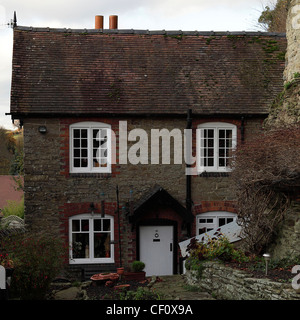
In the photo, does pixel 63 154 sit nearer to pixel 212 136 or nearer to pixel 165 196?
pixel 165 196

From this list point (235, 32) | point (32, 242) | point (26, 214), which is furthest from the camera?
point (235, 32)

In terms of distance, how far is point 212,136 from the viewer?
54.0 feet

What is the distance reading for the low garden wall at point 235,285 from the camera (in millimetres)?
7812

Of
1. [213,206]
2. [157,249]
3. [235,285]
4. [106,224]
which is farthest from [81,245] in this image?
[235,285]

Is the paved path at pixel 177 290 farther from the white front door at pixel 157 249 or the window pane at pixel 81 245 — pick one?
the window pane at pixel 81 245

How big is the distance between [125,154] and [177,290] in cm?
621

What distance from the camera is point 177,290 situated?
10836 millimetres

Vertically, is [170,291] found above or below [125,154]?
below

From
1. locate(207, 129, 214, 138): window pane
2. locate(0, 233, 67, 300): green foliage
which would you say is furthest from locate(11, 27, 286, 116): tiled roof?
locate(0, 233, 67, 300): green foliage

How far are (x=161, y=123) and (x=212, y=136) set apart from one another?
191cm

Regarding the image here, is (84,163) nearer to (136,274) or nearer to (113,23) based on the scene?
(136,274)

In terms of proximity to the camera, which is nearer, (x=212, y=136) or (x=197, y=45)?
(x=212, y=136)

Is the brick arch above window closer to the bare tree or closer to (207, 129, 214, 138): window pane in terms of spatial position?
(207, 129, 214, 138): window pane
